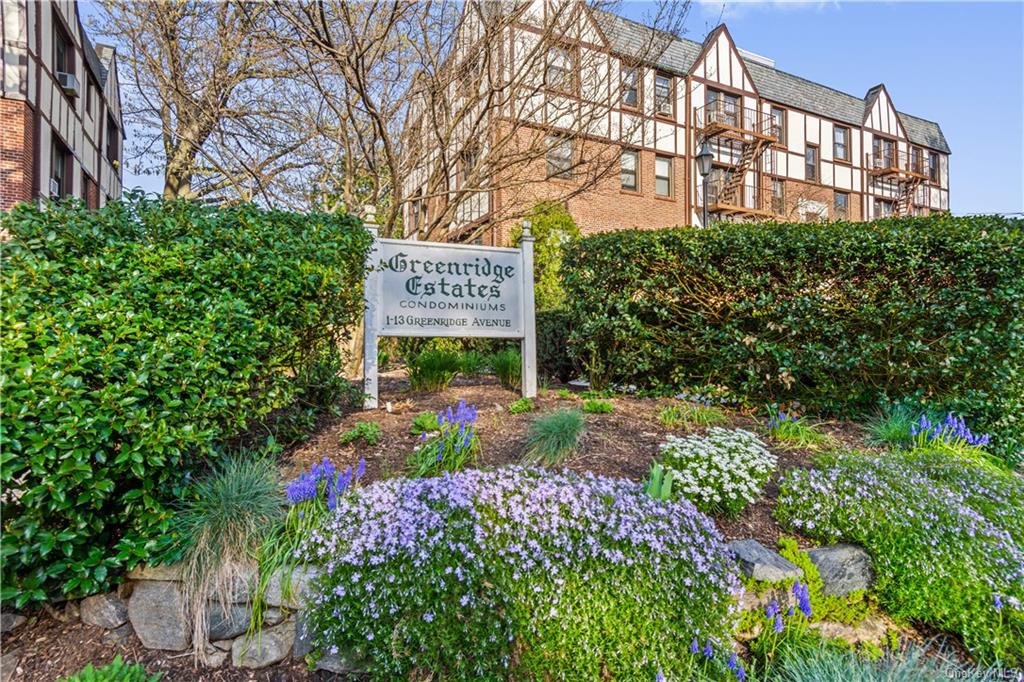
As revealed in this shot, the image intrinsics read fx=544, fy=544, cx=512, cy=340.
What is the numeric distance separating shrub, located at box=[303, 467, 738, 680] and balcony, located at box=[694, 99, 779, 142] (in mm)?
18103

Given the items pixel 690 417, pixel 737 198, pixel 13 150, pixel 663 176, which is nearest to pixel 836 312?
pixel 690 417

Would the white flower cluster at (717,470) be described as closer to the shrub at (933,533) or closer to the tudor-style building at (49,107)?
the shrub at (933,533)

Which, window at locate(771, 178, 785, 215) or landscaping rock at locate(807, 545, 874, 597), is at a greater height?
window at locate(771, 178, 785, 215)

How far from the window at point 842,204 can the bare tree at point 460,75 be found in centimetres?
1862

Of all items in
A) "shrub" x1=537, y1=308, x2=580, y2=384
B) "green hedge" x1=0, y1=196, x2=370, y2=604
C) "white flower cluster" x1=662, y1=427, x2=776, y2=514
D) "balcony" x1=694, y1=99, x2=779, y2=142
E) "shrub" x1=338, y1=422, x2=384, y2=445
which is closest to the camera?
"green hedge" x1=0, y1=196, x2=370, y2=604

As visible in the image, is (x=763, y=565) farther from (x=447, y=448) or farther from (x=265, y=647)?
(x=265, y=647)

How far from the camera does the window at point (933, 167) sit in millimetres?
25797

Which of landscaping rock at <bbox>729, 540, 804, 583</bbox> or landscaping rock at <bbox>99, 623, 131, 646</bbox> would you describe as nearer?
landscaping rock at <bbox>99, 623, 131, 646</bbox>

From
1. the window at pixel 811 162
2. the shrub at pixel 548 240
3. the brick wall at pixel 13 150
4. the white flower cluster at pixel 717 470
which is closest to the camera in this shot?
the white flower cluster at pixel 717 470

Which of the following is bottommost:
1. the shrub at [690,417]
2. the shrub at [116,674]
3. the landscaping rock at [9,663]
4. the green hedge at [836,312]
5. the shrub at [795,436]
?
the landscaping rock at [9,663]

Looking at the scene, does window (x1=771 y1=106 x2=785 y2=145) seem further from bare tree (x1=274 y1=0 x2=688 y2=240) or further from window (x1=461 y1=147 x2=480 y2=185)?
window (x1=461 y1=147 x2=480 y2=185)

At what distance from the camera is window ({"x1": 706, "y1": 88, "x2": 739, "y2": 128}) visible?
720 inches

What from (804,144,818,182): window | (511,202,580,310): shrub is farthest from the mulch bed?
(804,144,818,182): window

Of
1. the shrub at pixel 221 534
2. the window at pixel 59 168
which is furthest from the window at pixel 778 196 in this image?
the shrub at pixel 221 534
